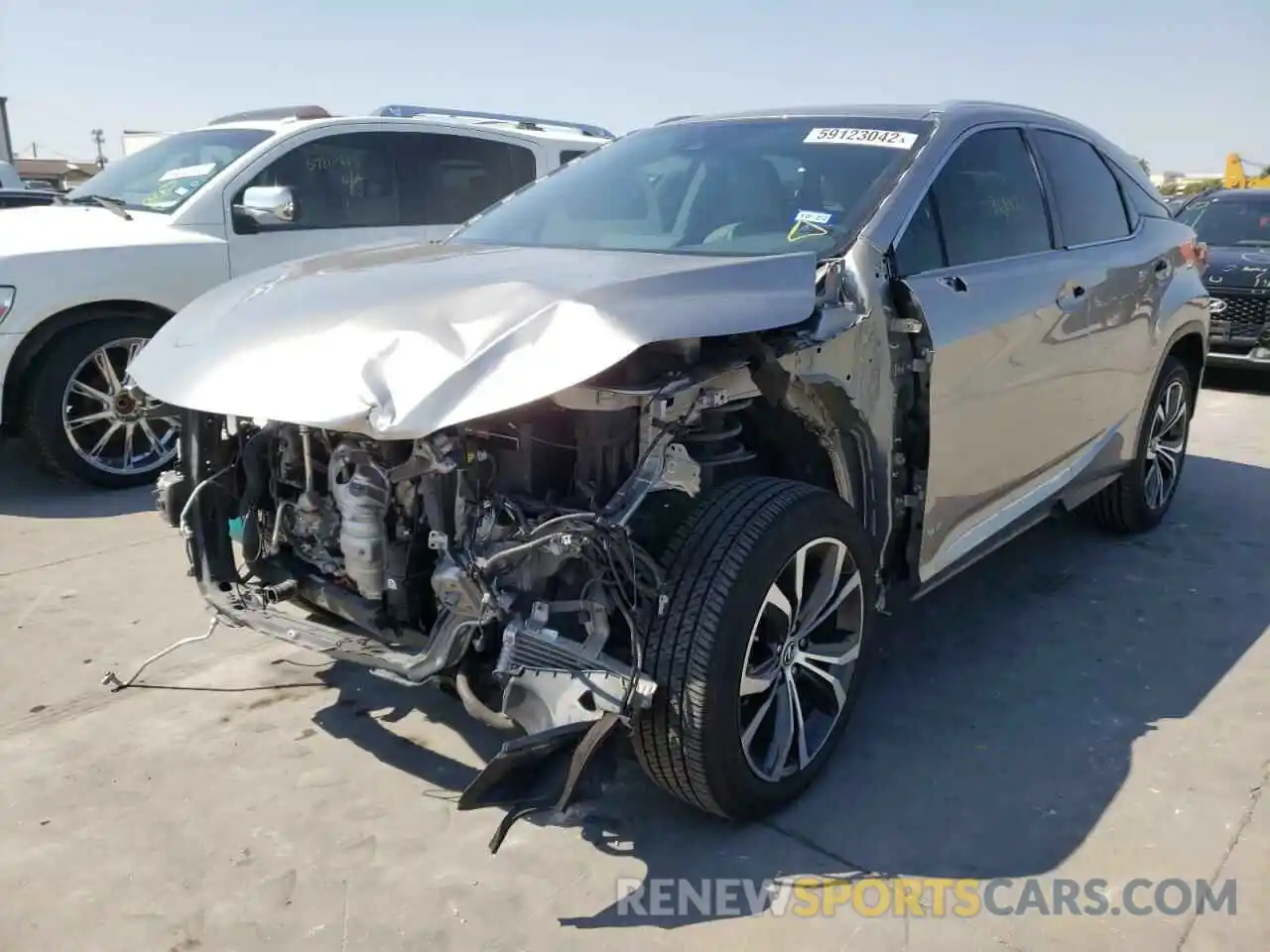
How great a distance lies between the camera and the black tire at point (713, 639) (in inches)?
96.7

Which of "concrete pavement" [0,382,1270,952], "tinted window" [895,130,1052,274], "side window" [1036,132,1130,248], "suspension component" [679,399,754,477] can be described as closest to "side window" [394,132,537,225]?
"concrete pavement" [0,382,1270,952]

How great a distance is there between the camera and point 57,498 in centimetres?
559

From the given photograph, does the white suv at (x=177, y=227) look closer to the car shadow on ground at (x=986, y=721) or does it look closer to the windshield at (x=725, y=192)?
the windshield at (x=725, y=192)

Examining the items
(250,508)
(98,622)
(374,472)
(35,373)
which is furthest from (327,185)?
(374,472)

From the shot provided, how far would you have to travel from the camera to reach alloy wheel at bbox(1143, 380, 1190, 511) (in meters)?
4.98

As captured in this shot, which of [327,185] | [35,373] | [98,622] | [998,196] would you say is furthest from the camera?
[327,185]

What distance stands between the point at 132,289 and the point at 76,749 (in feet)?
10.7

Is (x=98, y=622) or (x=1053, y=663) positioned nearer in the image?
(x=1053, y=663)

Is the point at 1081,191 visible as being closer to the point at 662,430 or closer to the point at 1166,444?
the point at 1166,444

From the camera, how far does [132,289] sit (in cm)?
565

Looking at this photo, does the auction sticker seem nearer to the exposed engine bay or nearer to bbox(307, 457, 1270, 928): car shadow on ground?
the exposed engine bay

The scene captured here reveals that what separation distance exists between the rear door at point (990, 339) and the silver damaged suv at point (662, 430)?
0.05 ft

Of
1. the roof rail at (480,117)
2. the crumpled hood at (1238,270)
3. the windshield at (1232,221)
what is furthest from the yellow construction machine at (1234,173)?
the roof rail at (480,117)

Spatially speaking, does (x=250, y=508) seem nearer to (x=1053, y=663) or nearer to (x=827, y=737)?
(x=827, y=737)
